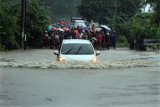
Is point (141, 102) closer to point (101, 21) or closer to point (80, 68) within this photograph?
point (80, 68)

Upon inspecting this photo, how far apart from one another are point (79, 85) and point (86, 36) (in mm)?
29446

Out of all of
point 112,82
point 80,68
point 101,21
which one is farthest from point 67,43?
point 101,21

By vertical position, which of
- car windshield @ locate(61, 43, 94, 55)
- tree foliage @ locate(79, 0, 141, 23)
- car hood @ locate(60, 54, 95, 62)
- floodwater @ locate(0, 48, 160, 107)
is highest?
tree foliage @ locate(79, 0, 141, 23)

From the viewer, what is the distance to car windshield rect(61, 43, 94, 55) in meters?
22.8

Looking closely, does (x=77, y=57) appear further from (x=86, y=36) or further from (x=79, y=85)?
(x=86, y=36)

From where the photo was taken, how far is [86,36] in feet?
145

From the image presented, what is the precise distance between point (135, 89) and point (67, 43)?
969 centimetres

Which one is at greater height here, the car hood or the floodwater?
the car hood

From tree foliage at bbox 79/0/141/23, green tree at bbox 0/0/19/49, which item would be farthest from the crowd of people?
tree foliage at bbox 79/0/141/23

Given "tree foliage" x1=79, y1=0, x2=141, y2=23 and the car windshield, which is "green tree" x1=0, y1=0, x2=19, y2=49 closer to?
the car windshield

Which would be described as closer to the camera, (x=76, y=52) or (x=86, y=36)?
(x=76, y=52)

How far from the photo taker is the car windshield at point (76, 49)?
22766 millimetres

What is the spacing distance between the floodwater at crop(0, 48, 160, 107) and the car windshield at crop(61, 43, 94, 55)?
6.44ft

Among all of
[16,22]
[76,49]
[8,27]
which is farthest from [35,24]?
[76,49]
